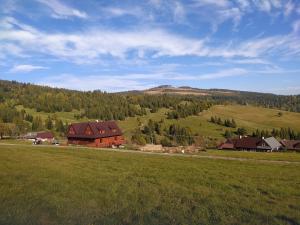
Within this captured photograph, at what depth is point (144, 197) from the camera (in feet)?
55.7

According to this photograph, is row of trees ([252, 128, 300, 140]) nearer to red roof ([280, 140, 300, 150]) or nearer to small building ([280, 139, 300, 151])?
red roof ([280, 140, 300, 150])

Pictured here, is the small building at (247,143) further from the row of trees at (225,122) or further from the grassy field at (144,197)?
the grassy field at (144,197)

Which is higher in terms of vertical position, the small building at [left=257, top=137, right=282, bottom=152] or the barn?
the barn

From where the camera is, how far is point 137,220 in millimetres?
13359

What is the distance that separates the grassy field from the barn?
55.0 meters

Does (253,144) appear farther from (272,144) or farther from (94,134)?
(94,134)

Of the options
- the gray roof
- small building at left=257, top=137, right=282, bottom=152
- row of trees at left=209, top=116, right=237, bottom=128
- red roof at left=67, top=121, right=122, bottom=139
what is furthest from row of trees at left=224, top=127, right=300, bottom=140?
red roof at left=67, top=121, right=122, bottom=139

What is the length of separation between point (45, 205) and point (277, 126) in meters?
196

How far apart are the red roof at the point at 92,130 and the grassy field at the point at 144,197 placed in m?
55.2

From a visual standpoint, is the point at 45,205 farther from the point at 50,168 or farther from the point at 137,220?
the point at 50,168

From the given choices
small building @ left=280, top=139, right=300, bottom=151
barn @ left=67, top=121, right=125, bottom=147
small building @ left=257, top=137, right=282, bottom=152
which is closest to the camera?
barn @ left=67, top=121, right=125, bottom=147

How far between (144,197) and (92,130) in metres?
64.2

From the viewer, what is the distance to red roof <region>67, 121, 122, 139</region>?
80312 millimetres

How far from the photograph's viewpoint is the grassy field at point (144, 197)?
1371 cm
